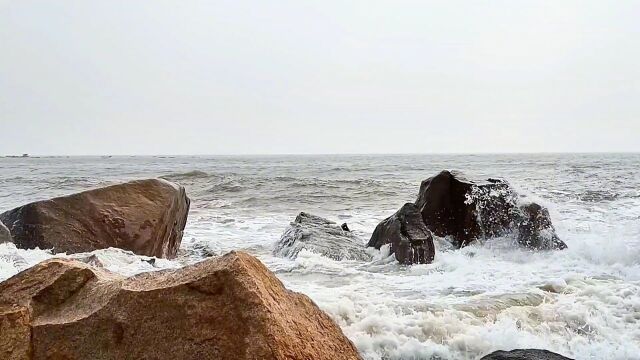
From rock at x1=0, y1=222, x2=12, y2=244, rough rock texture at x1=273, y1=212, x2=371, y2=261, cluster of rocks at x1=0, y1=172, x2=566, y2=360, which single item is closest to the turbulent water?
rock at x1=0, y1=222, x2=12, y2=244

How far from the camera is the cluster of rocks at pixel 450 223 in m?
7.18

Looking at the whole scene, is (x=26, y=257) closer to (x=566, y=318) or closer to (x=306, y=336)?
(x=306, y=336)

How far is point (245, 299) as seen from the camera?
7.66ft

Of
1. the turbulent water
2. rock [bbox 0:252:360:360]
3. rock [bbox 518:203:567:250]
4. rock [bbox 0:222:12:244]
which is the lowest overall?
the turbulent water

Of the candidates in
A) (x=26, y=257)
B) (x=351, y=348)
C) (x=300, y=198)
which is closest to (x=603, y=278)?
(x=351, y=348)

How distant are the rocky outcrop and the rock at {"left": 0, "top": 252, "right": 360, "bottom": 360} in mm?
5477

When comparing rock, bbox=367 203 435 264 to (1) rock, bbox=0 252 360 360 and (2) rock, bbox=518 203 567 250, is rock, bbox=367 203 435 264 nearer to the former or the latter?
(2) rock, bbox=518 203 567 250

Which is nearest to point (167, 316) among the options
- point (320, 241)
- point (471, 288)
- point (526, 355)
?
point (526, 355)

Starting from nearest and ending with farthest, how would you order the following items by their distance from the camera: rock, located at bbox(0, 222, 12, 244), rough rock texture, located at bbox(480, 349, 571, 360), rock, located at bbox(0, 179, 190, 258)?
1. rough rock texture, located at bbox(480, 349, 571, 360)
2. rock, located at bbox(0, 222, 12, 244)
3. rock, located at bbox(0, 179, 190, 258)

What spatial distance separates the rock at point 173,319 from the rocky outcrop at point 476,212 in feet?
18.0

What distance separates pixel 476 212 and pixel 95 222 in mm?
4972

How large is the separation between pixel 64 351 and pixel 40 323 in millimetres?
201

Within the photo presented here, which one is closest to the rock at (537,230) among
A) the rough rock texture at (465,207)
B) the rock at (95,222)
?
the rough rock texture at (465,207)

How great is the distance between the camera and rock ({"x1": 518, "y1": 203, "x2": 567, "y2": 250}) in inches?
287
